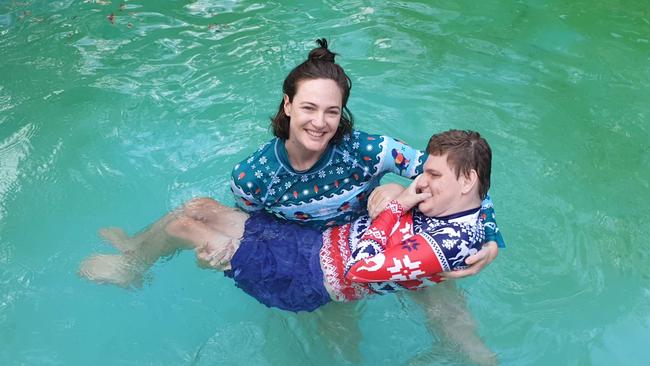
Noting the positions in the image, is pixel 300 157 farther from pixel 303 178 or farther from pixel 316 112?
pixel 316 112

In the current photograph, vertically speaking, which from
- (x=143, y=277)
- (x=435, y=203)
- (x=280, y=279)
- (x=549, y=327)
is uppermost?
(x=435, y=203)

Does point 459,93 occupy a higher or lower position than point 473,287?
higher

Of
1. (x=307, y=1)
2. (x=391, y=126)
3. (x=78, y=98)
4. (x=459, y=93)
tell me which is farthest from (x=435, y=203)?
(x=307, y=1)

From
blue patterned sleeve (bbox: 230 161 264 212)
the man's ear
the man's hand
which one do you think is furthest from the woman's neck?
the man's hand

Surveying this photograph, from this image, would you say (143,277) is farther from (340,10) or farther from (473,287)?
(340,10)

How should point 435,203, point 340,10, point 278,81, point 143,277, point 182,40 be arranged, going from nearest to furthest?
point 435,203 < point 143,277 < point 278,81 < point 182,40 < point 340,10

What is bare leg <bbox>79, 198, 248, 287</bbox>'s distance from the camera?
317 centimetres

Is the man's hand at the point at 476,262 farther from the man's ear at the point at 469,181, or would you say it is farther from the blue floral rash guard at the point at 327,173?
the man's ear at the point at 469,181

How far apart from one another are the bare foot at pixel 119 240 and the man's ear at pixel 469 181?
1.84m

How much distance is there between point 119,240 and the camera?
3.56 meters

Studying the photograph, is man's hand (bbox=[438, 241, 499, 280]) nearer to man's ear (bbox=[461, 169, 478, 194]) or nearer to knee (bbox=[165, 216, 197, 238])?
man's ear (bbox=[461, 169, 478, 194])

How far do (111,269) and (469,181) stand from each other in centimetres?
197

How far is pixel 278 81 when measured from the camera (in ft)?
17.6

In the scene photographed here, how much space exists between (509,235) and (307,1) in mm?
3607
